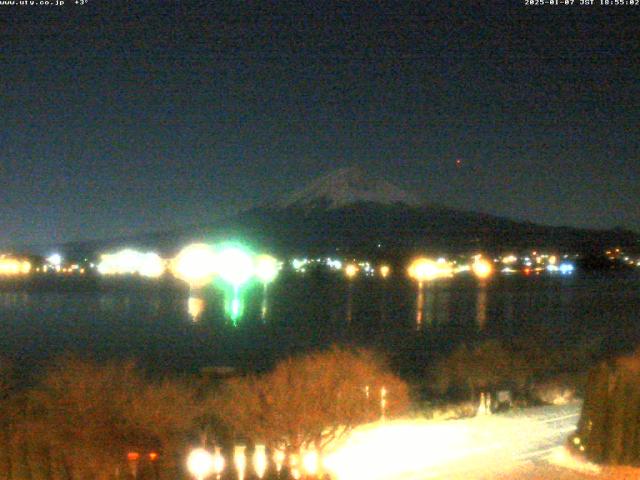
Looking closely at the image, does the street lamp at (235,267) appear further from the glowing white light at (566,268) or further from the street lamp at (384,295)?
the glowing white light at (566,268)

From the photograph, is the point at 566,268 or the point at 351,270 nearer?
the point at 351,270

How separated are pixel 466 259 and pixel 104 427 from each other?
169 ft

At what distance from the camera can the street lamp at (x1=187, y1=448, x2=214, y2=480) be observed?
726 centimetres

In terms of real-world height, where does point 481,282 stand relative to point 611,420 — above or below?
above

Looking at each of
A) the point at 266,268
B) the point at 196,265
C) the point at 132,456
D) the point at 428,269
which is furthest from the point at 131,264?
the point at 132,456

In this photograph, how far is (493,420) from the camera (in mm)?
10242

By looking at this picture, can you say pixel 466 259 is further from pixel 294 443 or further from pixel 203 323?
pixel 294 443

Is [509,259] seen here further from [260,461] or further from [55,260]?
[260,461]

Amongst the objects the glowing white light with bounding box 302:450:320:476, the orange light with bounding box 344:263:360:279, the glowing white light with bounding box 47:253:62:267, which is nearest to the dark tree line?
the glowing white light with bounding box 302:450:320:476

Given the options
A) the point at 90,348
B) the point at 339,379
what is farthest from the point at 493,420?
the point at 90,348

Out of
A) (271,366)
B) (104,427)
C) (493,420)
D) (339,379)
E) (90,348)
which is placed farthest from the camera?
(90,348)

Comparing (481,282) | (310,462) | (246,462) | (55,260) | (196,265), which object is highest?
(55,260)

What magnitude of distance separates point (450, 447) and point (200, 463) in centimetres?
260

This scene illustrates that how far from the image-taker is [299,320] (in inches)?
1057
